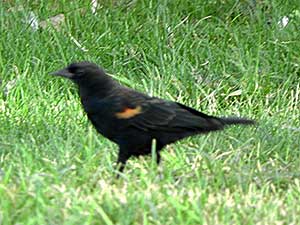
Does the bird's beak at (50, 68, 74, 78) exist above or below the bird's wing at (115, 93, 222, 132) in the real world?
above

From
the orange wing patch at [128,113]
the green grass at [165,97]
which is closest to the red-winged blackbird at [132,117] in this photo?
the orange wing patch at [128,113]

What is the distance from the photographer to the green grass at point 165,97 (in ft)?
14.2

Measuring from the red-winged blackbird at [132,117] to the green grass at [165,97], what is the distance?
13 centimetres

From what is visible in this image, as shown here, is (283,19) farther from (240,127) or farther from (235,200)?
(235,200)

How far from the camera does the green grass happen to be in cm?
434

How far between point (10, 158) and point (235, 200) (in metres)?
1.19

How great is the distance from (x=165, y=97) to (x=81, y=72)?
139cm

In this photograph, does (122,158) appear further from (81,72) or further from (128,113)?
(81,72)

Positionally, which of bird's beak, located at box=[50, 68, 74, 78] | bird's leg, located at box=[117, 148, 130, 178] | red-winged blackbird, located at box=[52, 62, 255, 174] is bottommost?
bird's leg, located at box=[117, 148, 130, 178]

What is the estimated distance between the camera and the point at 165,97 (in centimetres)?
646

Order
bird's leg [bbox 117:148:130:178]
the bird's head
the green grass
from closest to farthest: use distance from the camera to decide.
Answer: the green grass
bird's leg [bbox 117:148:130:178]
the bird's head

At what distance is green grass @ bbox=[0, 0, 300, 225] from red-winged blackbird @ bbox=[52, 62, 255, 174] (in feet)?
0.43

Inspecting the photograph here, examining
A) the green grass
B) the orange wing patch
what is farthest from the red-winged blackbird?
the green grass

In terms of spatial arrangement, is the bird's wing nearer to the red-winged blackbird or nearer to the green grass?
the red-winged blackbird
